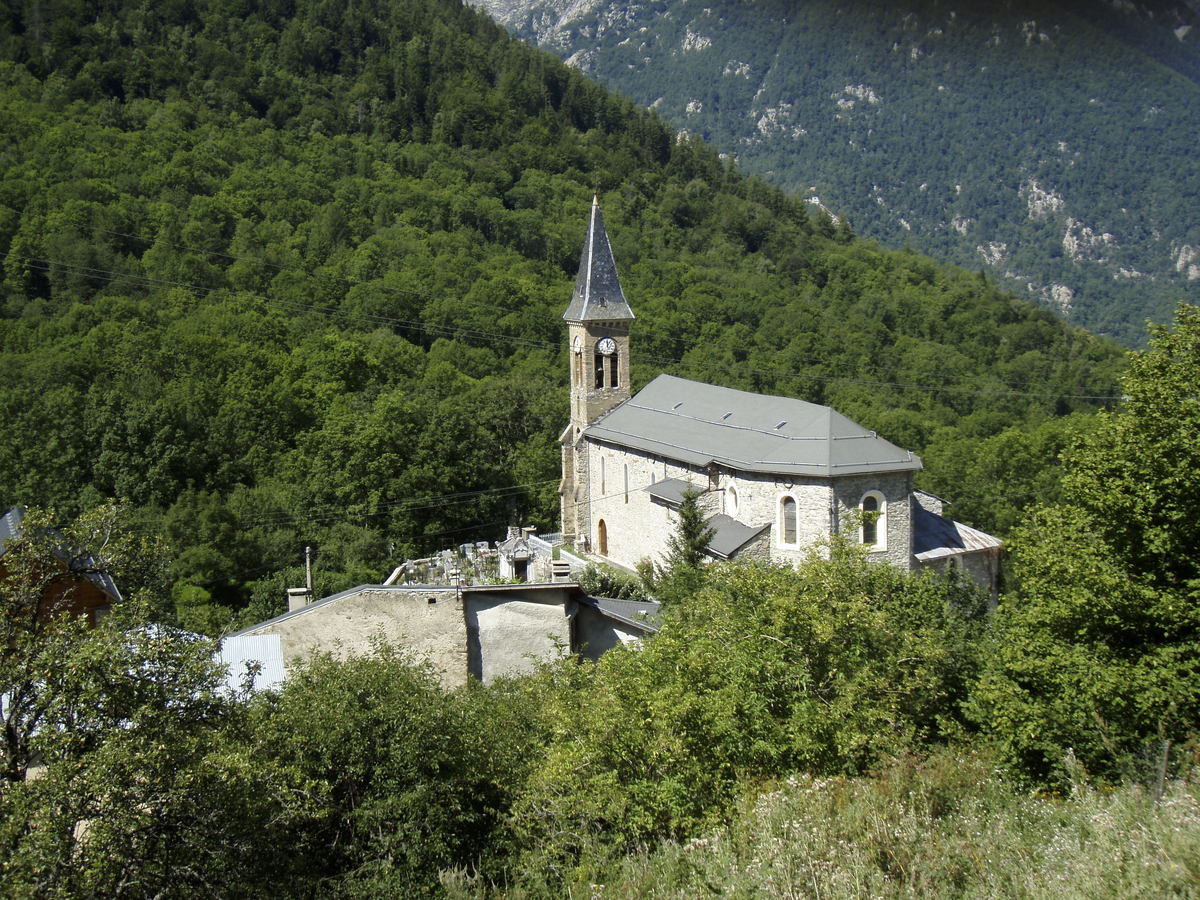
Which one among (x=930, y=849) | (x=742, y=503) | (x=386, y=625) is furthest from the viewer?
(x=742, y=503)

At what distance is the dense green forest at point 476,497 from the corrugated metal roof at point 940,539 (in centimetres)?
392

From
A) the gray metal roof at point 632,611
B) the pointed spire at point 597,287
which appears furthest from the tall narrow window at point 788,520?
the pointed spire at point 597,287

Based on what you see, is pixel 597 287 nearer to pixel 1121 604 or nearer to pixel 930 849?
pixel 1121 604

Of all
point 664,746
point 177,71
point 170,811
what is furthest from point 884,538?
point 177,71

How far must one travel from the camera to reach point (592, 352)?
42500 mm

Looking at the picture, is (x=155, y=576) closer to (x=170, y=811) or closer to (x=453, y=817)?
(x=170, y=811)

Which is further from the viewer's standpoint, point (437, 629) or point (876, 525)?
point (876, 525)

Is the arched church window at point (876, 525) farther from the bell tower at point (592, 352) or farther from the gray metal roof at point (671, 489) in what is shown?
the bell tower at point (592, 352)

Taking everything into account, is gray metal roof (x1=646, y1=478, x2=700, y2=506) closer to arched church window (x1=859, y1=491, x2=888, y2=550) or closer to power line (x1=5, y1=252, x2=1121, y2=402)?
arched church window (x1=859, y1=491, x2=888, y2=550)

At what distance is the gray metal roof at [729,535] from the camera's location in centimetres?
3217

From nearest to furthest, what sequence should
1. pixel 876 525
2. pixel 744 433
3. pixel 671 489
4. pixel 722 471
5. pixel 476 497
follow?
1. pixel 876 525
2. pixel 722 471
3. pixel 744 433
4. pixel 671 489
5. pixel 476 497

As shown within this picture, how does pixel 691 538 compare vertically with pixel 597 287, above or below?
below

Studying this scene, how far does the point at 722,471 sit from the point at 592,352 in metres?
10.2

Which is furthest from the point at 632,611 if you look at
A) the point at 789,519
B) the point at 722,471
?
the point at 722,471
